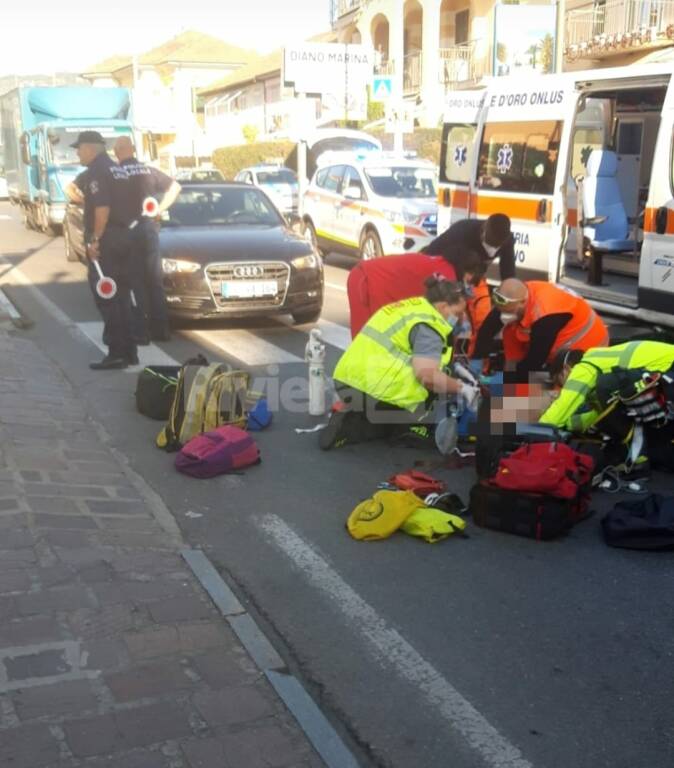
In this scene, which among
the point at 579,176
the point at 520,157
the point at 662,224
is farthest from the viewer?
the point at 579,176

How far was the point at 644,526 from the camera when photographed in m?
5.11

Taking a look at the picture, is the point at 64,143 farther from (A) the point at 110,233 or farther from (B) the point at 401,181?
(A) the point at 110,233

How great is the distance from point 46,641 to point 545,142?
7831 mm

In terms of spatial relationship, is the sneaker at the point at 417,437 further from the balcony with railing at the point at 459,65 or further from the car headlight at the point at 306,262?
the balcony with railing at the point at 459,65

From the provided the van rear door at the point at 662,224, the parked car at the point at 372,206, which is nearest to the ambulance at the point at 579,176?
the van rear door at the point at 662,224

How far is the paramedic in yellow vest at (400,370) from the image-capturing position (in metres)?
6.48

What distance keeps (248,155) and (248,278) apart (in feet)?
108

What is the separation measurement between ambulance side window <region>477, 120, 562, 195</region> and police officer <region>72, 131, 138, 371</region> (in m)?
4.09

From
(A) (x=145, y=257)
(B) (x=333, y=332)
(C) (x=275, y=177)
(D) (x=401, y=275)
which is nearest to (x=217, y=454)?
(D) (x=401, y=275)

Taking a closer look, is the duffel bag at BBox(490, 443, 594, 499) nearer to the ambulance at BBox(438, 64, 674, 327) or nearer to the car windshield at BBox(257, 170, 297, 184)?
the ambulance at BBox(438, 64, 674, 327)

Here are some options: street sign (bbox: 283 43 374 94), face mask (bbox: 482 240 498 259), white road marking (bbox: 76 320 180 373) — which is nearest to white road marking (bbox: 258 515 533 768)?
face mask (bbox: 482 240 498 259)

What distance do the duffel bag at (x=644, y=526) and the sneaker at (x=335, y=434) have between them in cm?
217

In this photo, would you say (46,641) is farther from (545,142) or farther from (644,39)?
(644,39)

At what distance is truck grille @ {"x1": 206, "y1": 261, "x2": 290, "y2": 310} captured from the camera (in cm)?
1072
